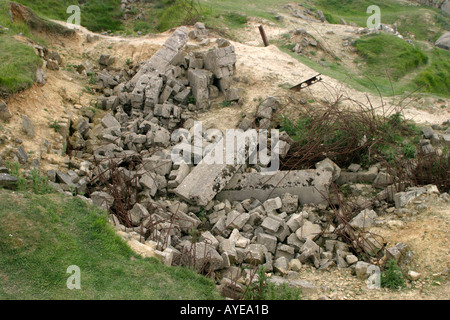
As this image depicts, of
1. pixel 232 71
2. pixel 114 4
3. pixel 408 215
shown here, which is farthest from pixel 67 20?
pixel 408 215

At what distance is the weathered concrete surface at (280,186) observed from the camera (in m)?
8.33

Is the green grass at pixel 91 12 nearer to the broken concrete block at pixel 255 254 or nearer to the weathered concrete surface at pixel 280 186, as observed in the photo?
the weathered concrete surface at pixel 280 186

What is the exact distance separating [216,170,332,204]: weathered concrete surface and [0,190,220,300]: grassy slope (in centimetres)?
295

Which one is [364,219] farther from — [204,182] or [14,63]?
[14,63]

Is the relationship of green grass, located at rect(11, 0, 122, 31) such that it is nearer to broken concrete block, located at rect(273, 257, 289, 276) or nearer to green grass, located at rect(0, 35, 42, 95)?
green grass, located at rect(0, 35, 42, 95)

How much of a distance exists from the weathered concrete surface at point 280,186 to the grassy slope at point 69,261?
9.68ft

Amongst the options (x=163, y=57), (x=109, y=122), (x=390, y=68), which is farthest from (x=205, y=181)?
(x=390, y=68)

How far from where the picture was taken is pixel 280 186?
333 inches

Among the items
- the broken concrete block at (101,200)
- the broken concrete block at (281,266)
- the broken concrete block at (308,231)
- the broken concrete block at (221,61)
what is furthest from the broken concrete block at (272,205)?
the broken concrete block at (221,61)

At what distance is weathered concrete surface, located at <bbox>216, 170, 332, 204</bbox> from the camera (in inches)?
328

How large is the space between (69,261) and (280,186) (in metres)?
4.41

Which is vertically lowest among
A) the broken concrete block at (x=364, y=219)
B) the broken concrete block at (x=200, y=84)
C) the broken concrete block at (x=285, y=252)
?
A: the broken concrete block at (x=285, y=252)

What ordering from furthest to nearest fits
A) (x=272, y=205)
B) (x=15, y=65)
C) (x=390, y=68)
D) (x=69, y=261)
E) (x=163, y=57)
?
(x=390, y=68)
(x=163, y=57)
(x=15, y=65)
(x=272, y=205)
(x=69, y=261)

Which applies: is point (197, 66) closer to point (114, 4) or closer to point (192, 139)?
point (192, 139)
